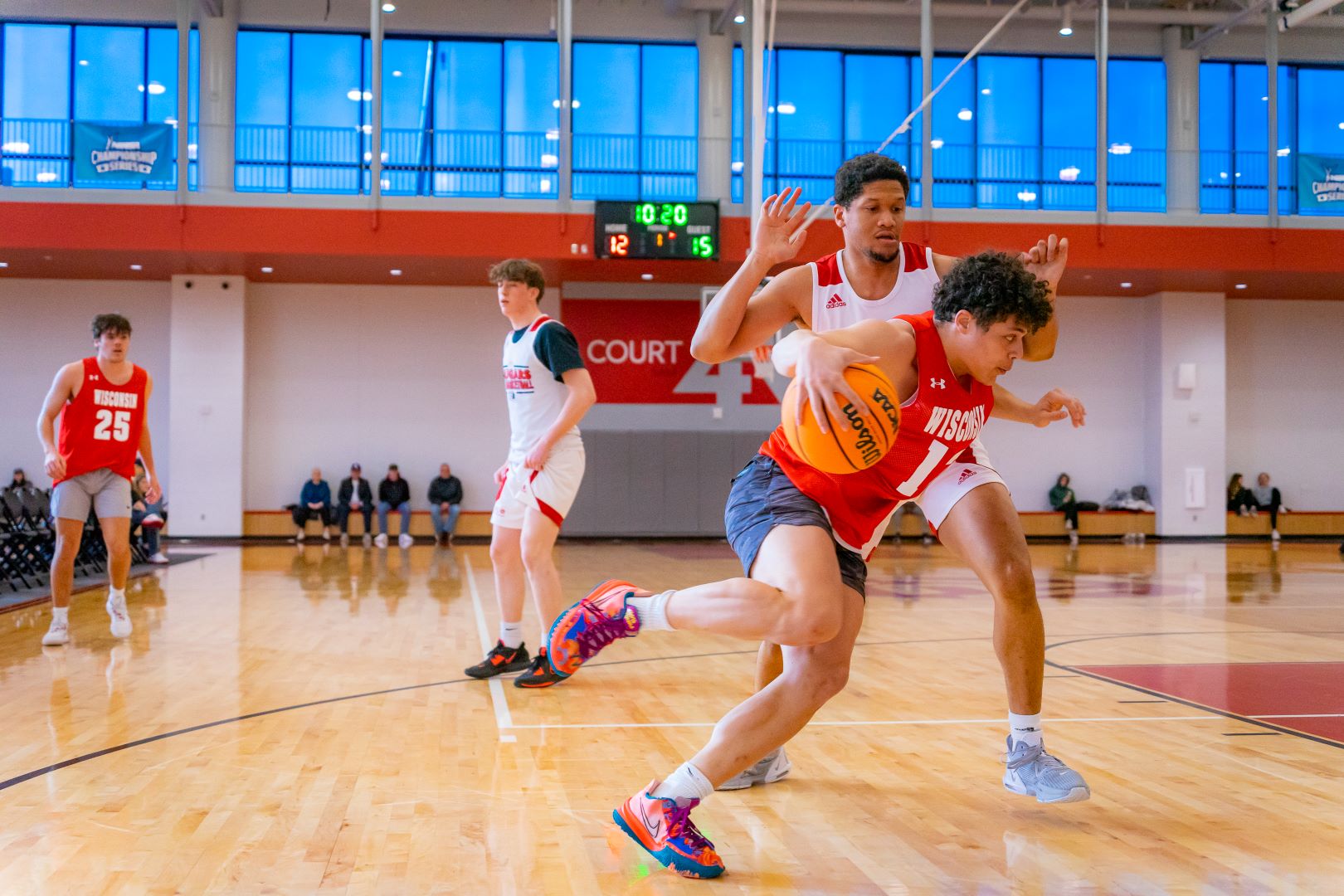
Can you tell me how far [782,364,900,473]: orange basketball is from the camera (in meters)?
2.35

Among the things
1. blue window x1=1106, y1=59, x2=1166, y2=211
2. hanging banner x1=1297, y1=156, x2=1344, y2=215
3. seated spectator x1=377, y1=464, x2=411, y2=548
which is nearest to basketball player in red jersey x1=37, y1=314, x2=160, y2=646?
seated spectator x1=377, y1=464, x2=411, y2=548

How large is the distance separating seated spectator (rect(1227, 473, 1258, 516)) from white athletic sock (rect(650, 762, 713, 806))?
19.5 metres

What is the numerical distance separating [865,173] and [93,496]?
483 centimetres

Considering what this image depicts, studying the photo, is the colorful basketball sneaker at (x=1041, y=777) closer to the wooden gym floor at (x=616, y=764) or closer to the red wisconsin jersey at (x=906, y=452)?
the wooden gym floor at (x=616, y=764)

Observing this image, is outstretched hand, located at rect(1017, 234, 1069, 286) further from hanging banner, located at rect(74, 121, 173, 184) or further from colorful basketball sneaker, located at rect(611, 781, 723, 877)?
hanging banner, located at rect(74, 121, 173, 184)

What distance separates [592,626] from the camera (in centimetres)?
270

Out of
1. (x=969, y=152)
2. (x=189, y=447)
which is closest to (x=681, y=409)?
(x=969, y=152)

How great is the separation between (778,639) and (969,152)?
58.4 feet

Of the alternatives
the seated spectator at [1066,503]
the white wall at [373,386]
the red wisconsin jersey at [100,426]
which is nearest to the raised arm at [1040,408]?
the red wisconsin jersey at [100,426]

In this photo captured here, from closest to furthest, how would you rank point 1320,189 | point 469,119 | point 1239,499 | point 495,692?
point 495,692 < point 1320,189 < point 469,119 < point 1239,499

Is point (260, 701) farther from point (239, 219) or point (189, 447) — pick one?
point (189, 447)

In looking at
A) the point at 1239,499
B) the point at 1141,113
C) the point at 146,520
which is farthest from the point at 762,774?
the point at 1141,113

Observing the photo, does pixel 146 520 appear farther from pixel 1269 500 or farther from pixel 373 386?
pixel 1269 500

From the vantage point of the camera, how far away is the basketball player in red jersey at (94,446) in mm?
5953
